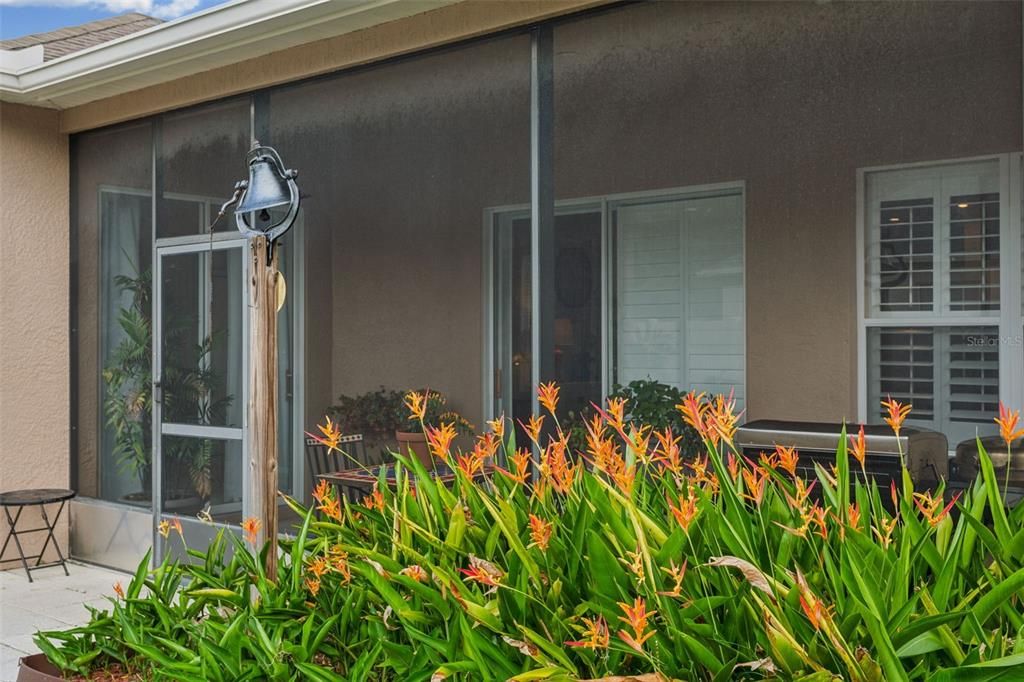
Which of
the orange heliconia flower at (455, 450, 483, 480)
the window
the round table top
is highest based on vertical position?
the window

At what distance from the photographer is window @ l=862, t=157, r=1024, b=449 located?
12.5ft

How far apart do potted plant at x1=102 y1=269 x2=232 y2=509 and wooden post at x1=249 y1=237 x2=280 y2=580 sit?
10.2ft

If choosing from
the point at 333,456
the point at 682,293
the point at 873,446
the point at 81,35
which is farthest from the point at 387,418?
the point at 81,35

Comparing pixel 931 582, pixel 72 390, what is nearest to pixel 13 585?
pixel 72 390

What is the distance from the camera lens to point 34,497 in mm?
6785

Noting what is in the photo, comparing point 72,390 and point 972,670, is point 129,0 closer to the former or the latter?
point 72,390

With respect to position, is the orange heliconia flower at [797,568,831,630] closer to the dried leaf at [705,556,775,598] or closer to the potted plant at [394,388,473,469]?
the dried leaf at [705,556,775,598]

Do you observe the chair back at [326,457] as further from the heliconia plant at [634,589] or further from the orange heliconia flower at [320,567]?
the orange heliconia flower at [320,567]

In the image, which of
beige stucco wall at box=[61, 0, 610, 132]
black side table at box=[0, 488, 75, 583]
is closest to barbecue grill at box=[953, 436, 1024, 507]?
beige stucco wall at box=[61, 0, 610, 132]

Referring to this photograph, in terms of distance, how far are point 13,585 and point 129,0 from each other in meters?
11.2

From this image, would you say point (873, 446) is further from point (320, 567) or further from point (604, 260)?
point (320, 567)

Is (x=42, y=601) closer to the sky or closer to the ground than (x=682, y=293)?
closer to the ground

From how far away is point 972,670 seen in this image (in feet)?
4.83

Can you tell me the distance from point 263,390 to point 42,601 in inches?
151
